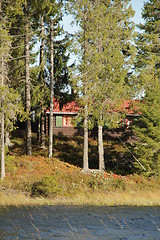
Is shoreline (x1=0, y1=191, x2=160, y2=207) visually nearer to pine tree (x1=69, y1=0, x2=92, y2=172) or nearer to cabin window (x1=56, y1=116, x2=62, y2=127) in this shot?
pine tree (x1=69, y1=0, x2=92, y2=172)

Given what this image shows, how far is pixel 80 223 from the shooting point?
13625 millimetres

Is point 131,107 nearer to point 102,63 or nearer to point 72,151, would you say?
point 102,63

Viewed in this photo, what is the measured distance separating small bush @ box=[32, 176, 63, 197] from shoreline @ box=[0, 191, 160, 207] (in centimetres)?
35

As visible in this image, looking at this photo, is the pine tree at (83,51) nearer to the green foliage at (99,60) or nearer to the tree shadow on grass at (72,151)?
the green foliage at (99,60)

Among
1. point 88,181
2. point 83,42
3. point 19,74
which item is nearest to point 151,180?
point 88,181

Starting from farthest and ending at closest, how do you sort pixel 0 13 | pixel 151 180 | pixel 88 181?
pixel 0 13 < pixel 151 180 < pixel 88 181

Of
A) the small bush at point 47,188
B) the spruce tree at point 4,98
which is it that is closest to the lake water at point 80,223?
the small bush at point 47,188

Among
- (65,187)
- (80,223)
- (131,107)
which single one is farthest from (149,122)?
(80,223)

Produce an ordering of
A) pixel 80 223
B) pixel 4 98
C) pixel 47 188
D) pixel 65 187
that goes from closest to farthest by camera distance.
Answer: pixel 80 223
pixel 47 188
pixel 65 187
pixel 4 98

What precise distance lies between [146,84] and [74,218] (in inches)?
642

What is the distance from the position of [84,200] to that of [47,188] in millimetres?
1939

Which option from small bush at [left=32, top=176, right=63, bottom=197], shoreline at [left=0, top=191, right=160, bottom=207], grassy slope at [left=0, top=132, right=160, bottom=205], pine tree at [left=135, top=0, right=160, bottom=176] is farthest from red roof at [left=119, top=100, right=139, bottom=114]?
small bush at [left=32, top=176, right=63, bottom=197]

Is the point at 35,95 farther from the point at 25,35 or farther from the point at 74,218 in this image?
the point at 74,218

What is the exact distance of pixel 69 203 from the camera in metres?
18.7
